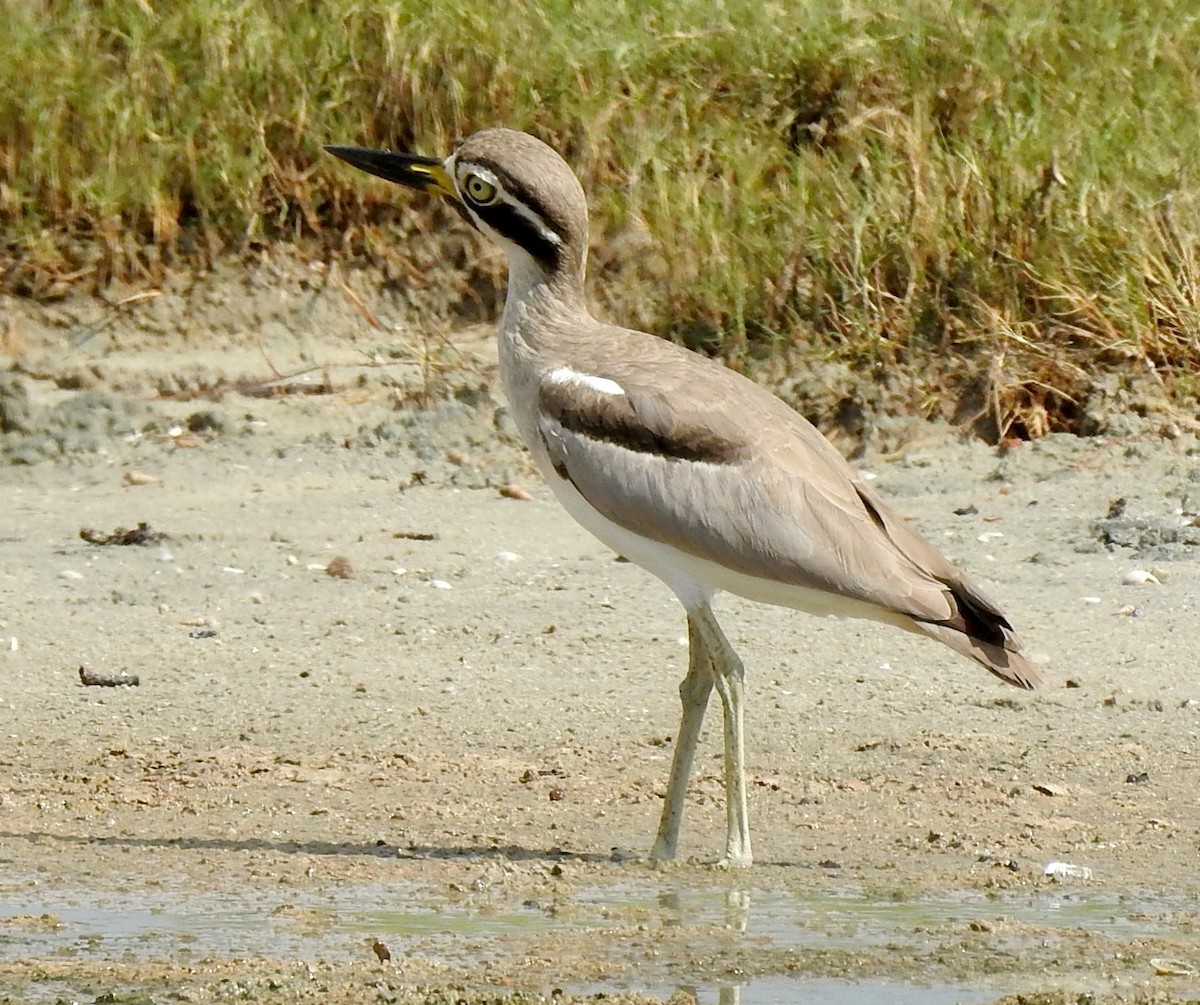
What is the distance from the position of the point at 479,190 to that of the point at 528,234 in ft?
0.57

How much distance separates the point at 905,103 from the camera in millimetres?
10258

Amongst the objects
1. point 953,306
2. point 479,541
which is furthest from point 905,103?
point 479,541

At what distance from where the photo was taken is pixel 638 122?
1038 cm

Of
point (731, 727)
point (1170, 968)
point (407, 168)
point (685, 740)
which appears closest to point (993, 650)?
point (731, 727)

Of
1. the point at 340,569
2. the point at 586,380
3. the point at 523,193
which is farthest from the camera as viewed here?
the point at 340,569

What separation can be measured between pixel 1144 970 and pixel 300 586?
12.8 ft

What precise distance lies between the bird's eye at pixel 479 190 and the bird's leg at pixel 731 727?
4.17 ft

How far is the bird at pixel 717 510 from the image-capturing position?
5617 mm

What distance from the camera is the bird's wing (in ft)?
18.4

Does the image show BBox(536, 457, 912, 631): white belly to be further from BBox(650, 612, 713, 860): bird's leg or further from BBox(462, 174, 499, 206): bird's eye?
BBox(462, 174, 499, 206): bird's eye

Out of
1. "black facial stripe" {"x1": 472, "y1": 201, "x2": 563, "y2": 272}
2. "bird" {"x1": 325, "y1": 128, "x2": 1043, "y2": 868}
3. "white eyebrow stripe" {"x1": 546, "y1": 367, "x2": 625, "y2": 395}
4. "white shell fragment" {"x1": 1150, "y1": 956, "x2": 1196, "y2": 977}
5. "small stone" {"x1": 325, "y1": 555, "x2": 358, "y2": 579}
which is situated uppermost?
"black facial stripe" {"x1": 472, "y1": 201, "x2": 563, "y2": 272}

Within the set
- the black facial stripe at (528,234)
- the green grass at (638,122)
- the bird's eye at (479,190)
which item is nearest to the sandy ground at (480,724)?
the green grass at (638,122)

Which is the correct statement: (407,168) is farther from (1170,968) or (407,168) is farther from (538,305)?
(1170,968)

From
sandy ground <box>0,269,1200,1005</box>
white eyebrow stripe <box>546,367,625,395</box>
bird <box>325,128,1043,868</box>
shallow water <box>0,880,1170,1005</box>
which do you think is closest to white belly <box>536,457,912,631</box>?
bird <box>325,128,1043,868</box>
